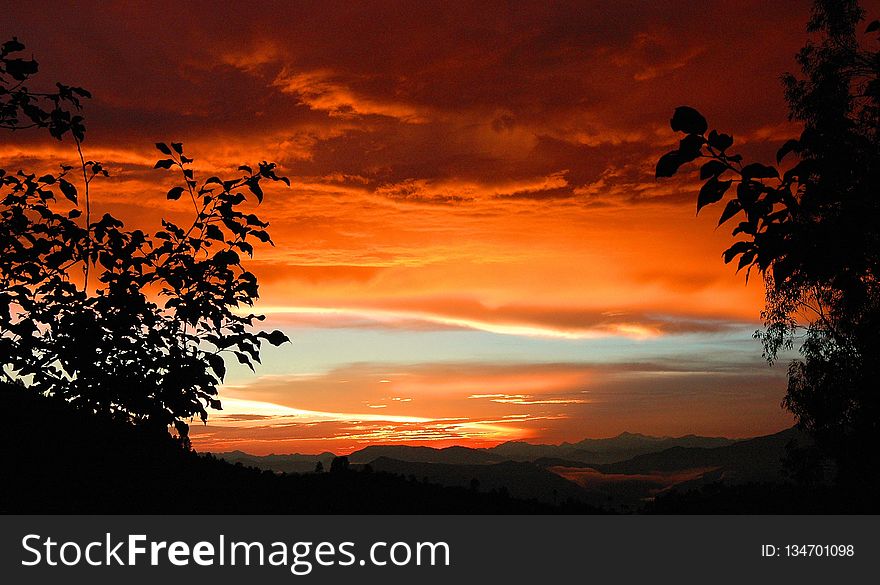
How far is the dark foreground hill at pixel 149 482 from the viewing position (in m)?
10.2

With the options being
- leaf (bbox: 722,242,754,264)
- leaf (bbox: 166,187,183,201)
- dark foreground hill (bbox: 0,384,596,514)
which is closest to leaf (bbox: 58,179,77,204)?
leaf (bbox: 166,187,183,201)

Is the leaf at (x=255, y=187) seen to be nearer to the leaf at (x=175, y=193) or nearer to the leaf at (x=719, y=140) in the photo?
the leaf at (x=175, y=193)

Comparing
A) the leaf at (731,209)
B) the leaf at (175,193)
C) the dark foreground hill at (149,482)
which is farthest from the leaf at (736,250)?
the leaf at (175,193)

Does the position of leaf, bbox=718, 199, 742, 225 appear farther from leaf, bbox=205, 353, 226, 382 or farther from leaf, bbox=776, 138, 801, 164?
leaf, bbox=205, 353, 226, 382

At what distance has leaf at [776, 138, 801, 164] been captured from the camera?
524cm

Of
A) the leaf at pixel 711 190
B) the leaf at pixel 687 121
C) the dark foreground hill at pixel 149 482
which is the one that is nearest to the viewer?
the leaf at pixel 687 121

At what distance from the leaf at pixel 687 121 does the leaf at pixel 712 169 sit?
33 cm

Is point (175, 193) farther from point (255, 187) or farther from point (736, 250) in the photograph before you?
point (736, 250)

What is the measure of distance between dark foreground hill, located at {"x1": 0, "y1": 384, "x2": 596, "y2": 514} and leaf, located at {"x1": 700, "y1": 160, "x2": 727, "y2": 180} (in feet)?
26.1
